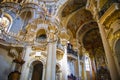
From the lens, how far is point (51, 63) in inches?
396

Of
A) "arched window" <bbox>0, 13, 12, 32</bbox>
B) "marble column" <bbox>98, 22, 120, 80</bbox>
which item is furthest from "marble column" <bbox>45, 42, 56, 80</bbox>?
"arched window" <bbox>0, 13, 12, 32</bbox>

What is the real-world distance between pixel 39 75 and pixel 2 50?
3.28m

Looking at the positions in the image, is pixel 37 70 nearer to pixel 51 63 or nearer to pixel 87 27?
pixel 51 63

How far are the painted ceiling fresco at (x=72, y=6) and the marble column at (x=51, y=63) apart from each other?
536cm

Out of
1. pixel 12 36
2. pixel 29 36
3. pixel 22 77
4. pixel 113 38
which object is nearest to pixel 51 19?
pixel 29 36

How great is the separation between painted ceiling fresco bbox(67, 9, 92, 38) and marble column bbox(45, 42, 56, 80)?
562 centimetres

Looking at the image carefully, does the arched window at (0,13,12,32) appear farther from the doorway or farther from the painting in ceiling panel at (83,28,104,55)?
the painting in ceiling panel at (83,28,104,55)

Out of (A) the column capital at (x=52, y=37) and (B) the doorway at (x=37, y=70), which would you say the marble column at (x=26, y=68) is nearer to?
(B) the doorway at (x=37, y=70)

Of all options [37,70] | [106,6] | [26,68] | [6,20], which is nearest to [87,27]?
[37,70]

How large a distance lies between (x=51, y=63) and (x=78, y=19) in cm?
751

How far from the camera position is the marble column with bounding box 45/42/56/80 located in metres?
9.44

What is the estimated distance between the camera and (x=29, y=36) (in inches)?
482

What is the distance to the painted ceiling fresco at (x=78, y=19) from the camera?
1562 centimetres

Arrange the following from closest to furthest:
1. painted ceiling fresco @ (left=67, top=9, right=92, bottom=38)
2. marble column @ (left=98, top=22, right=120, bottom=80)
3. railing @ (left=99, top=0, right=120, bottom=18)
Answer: marble column @ (left=98, top=22, right=120, bottom=80) → railing @ (left=99, top=0, right=120, bottom=18) → painted ceiling fresco @ (left=67, top=9, right=92, bottom=38)
